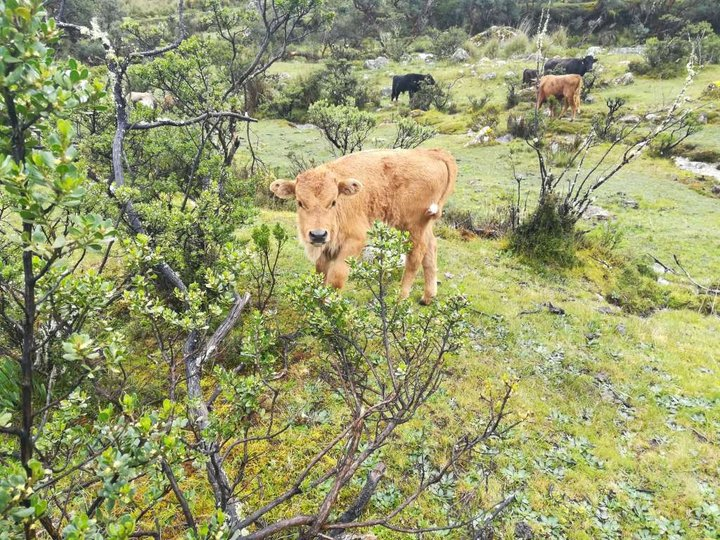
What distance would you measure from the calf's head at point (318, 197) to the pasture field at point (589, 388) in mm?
1478

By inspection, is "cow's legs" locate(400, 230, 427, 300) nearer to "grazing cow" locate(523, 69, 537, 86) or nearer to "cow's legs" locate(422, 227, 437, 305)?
"cow's legs" locate(422, 227, 437, 305)

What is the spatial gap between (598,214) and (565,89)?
11.3m

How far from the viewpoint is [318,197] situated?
4.74 metres

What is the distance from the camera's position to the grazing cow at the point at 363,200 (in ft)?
15.6

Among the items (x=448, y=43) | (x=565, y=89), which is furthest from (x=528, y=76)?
(x=448, y=43)

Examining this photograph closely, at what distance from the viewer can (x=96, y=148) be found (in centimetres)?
549

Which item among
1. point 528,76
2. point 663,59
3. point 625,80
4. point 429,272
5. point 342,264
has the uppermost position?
point 663,59

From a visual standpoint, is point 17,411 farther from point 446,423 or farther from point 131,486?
point 446,423

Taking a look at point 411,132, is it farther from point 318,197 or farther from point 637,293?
point 318,197

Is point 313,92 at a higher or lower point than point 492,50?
lower

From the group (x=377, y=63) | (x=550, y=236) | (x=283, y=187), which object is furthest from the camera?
(x=377, y=63)

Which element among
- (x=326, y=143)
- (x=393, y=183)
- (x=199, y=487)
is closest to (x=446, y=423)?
(x=199, y=487)

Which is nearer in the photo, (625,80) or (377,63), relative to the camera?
(625,80)

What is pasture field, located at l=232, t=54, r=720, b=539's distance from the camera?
3494mm
